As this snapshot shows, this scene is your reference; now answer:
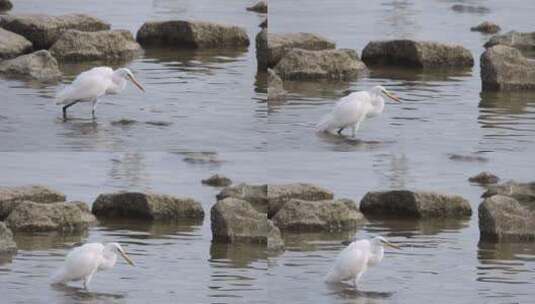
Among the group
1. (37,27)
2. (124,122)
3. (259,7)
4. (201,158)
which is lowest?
(201,158)

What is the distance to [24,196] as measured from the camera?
17500 millimetres

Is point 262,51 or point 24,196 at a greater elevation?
point 262,51

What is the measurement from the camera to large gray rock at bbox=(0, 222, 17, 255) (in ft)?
50.8

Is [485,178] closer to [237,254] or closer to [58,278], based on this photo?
[237,254]

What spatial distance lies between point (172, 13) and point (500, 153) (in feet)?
21.4

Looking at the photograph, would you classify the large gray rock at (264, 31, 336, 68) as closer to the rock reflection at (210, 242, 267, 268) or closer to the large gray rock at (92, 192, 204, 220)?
the large gray rock at (92, 192, 204, 220)

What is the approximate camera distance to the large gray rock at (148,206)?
664 inches

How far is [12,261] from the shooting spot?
15148 mm

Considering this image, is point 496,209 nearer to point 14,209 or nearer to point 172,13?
point 14,209

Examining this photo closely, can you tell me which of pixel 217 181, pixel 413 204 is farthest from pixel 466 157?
pixel 217 181

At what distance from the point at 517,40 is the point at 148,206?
583 cm

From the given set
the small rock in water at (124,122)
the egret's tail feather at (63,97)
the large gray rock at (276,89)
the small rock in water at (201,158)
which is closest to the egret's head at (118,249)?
the small rock in water at (124,122)

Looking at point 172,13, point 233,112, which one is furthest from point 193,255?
point 172,13

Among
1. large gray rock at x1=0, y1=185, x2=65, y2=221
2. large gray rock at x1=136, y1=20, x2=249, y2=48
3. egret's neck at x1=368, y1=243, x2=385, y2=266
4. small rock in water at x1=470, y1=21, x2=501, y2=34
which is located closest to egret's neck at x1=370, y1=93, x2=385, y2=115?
egret's neck at x1=368, y1=243, x2=385, y2=266
